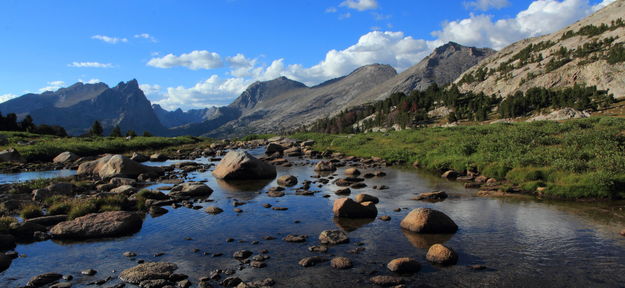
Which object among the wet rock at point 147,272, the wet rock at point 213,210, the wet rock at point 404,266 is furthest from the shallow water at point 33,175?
the wet rock at point 404,266

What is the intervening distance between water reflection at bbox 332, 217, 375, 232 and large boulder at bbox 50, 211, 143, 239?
10.7 m

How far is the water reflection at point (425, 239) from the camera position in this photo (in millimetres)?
16656

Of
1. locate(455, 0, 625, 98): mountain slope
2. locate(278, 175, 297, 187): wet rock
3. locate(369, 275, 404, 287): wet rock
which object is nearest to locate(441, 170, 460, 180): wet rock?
locate(278, 175, 297, 187): wet rock

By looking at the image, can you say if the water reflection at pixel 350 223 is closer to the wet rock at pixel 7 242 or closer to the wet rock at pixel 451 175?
the wet rock at pixel 7 242

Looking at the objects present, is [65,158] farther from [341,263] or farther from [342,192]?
[341,263]

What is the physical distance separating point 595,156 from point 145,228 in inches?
1368

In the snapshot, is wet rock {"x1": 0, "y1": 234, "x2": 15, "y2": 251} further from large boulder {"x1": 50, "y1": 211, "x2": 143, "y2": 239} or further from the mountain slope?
the mountain slope

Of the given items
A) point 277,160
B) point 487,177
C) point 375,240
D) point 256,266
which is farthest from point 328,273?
point 277,160

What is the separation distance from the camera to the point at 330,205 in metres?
24.6

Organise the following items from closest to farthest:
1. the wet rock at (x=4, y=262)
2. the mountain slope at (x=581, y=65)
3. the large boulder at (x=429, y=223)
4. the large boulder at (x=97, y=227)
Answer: the wet rock at (x=4, y=262) < the large boulder at (x=429, y=223) < the large boulder at (x=97, y=227) < the mountain slope at (x=581, y=65)

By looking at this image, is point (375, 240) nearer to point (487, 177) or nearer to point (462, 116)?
point (487, 177)

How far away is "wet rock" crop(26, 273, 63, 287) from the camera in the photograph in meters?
12.9

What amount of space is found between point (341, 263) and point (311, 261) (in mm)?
1205

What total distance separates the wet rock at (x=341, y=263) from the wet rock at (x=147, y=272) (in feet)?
19.9
